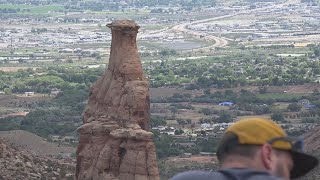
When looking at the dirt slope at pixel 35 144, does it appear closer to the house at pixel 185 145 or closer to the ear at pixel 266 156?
the house at pixel 185 145

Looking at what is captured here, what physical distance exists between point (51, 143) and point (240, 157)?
205 ft

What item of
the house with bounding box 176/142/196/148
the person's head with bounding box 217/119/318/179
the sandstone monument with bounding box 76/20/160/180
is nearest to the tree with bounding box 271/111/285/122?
the house with bounding box 176/142/196/148

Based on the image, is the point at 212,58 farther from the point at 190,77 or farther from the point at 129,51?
the point at 129,51

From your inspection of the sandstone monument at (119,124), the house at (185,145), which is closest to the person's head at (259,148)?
the sandstone monument at (119,124)

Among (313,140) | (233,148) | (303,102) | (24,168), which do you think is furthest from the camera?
(303,102)

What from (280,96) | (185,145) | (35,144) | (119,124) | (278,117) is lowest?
(280,96)

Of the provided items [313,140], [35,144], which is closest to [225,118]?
[313,140]

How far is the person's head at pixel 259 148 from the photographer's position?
6371mm

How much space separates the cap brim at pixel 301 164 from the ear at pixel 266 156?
0.68 feet

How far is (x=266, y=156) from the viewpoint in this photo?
6363 millimetres

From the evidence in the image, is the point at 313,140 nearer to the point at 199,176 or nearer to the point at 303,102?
the point at 303,102

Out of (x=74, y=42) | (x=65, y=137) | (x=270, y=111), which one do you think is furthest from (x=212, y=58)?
(x=65, y=137)

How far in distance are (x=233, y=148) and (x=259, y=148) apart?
16cm

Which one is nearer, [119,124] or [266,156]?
[266,156]
